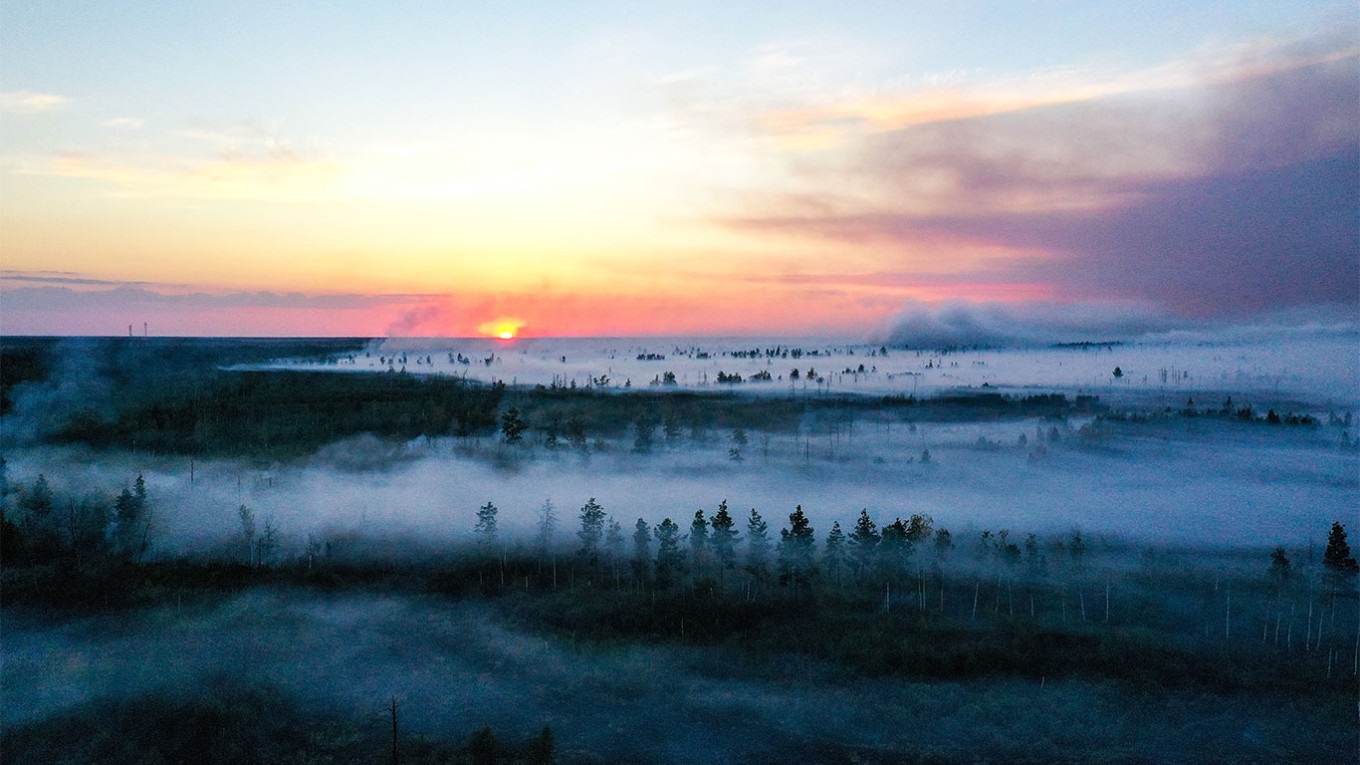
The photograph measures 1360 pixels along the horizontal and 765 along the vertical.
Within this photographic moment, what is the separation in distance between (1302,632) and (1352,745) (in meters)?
45.0

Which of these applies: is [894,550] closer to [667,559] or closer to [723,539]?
[723,539]

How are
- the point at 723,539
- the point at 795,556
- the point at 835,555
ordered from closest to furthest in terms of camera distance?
the point at 795,556 < the point at 723,539 < the point at 835,555

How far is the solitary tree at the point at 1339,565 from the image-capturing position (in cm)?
17238

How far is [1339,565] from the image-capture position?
17775 centimetres

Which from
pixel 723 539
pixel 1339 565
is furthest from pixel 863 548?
pixel 1339 565

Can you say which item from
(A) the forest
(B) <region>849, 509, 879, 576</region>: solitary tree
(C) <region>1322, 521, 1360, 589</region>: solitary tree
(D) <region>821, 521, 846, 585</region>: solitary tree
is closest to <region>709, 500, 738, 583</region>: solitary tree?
(A) the forest

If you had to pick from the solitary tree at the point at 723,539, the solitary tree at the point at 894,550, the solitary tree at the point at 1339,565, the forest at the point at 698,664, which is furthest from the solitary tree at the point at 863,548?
the solitary tree at the point at 1339,565

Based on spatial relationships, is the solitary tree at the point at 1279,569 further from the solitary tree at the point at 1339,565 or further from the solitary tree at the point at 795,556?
the solitary tree at the point at 795,556

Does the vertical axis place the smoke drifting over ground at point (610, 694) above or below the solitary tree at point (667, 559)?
below

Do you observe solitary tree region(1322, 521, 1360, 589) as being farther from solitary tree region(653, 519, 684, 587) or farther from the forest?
solitary tree region(653, 519, 684, 587)

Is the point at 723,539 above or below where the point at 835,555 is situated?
above

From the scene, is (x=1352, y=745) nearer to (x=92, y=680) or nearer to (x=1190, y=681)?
(x=1190, y=681)

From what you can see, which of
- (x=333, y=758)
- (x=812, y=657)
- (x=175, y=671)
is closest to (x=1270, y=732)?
(x=812, y=657)

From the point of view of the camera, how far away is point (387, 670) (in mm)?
154625
